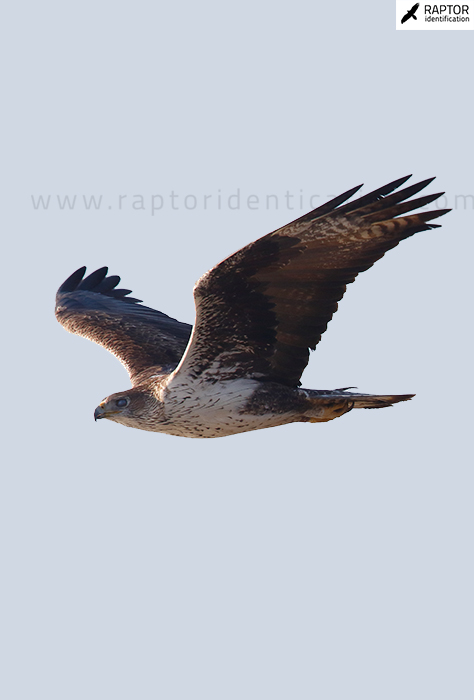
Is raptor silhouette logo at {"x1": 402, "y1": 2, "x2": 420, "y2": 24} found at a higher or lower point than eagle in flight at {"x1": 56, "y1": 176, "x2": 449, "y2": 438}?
higher

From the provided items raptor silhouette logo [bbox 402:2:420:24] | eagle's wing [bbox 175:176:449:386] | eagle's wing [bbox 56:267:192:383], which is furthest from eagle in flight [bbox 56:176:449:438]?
raptor silhouette logo [bbox 402:2:420:24]

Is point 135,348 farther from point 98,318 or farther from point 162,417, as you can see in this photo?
point 162,417

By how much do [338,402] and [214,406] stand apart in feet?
3.66

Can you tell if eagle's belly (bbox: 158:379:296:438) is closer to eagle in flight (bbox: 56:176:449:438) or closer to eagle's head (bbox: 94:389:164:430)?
eagle in flight (bbox: 56:176:449:438)

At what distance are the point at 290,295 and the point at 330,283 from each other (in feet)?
1.10

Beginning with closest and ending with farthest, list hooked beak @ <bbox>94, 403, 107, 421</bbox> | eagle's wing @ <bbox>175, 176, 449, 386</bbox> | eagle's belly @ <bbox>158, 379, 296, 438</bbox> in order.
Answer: eagle's wing @ <bbox>175, 176, 449, 386</bbox> < eagle's belly @ <bbox>158, 379, 296, 438</bbox> < hooked beak @ <bbox>94, 403, 107, 421</bbox>

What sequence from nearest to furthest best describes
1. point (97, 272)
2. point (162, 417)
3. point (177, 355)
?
1. point (162, 417)
2. point (177, 355)
3. point (97, 272)

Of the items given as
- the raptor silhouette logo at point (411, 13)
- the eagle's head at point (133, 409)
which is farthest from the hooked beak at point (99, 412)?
the raptor silhouette logo at point (411, 13)

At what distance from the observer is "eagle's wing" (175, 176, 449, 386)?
8.60m

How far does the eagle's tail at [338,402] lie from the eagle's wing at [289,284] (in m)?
0.34

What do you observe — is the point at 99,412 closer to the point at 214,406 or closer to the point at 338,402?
the point at 214,406

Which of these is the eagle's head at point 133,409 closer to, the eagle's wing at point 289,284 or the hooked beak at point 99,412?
the hooked beak at point 99,412

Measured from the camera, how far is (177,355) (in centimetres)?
1169

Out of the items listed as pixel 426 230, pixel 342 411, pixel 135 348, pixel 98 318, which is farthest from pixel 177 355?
pixel 426 230
